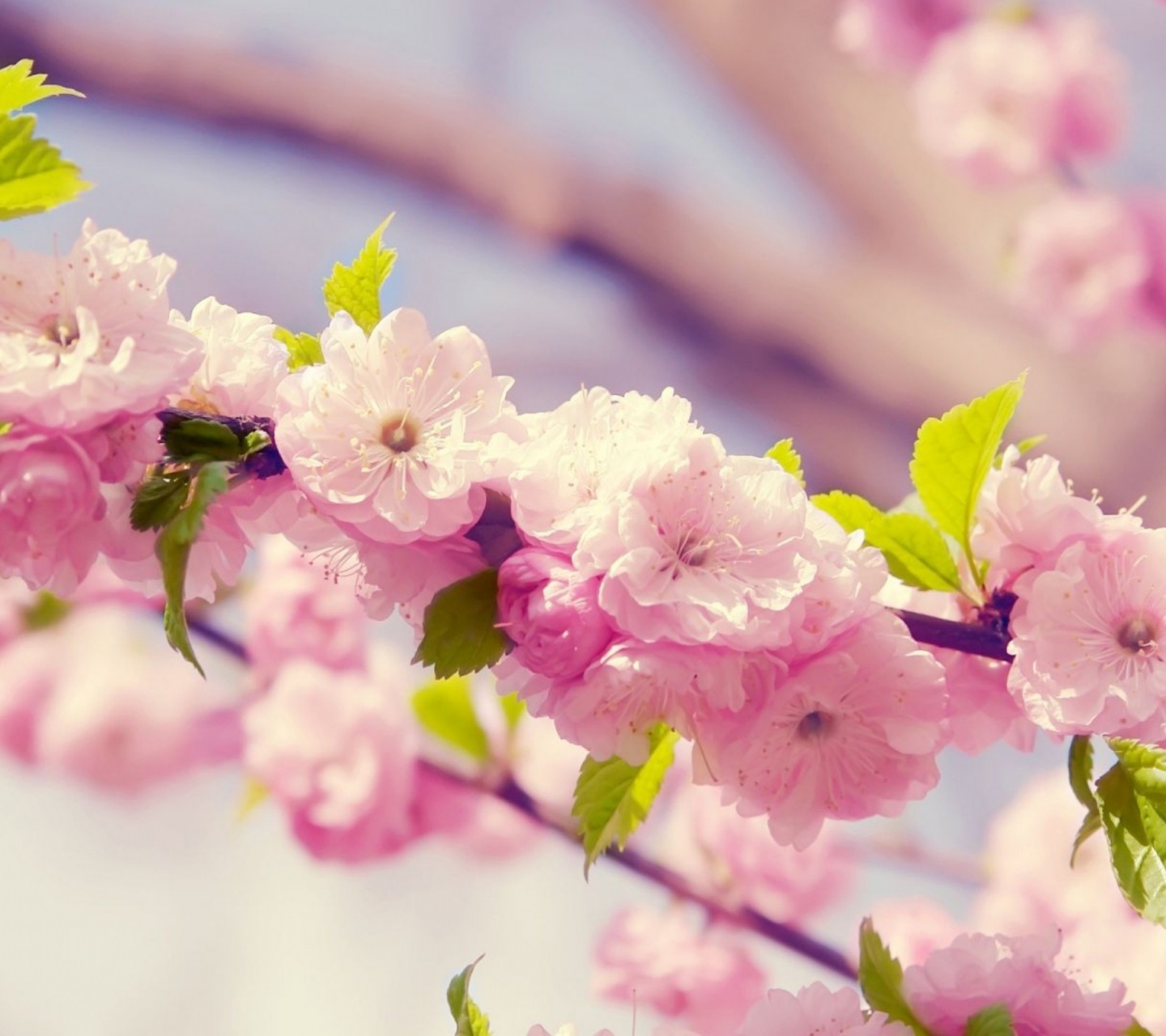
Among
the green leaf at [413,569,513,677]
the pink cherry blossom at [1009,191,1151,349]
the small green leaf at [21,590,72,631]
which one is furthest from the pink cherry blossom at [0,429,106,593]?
the pink cherry blossom at [1009,191,1151,349]

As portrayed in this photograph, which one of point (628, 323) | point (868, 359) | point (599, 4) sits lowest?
point (628, 323)

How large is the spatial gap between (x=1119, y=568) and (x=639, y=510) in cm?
18

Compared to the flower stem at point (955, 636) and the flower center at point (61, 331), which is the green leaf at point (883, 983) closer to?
the flower stem at point (955, 636)

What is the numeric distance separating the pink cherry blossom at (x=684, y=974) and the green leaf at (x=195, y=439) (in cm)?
100

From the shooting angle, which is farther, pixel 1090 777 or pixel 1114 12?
pixel 1114 12

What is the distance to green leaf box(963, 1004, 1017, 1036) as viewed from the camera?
0.42 meters

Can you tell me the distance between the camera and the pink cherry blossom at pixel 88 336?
1.15 feet

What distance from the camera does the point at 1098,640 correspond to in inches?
16.0

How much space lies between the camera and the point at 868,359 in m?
2.37

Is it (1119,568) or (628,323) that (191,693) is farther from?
(1119,568)

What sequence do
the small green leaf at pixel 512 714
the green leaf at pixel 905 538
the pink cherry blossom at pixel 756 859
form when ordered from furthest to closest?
the pink cherry blossom at pixel 756 859, the small green leaf at pixel 512 714, the green leaf at pixel 905 538

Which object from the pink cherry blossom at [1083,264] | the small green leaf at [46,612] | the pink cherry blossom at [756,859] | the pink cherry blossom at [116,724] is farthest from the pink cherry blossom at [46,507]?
the pink cherry blossom at [1083,264]

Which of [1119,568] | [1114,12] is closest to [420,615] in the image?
[1119,568]

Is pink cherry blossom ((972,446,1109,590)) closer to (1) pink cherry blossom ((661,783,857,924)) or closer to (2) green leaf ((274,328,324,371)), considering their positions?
(2) green leaf ((274,328,324,371))
